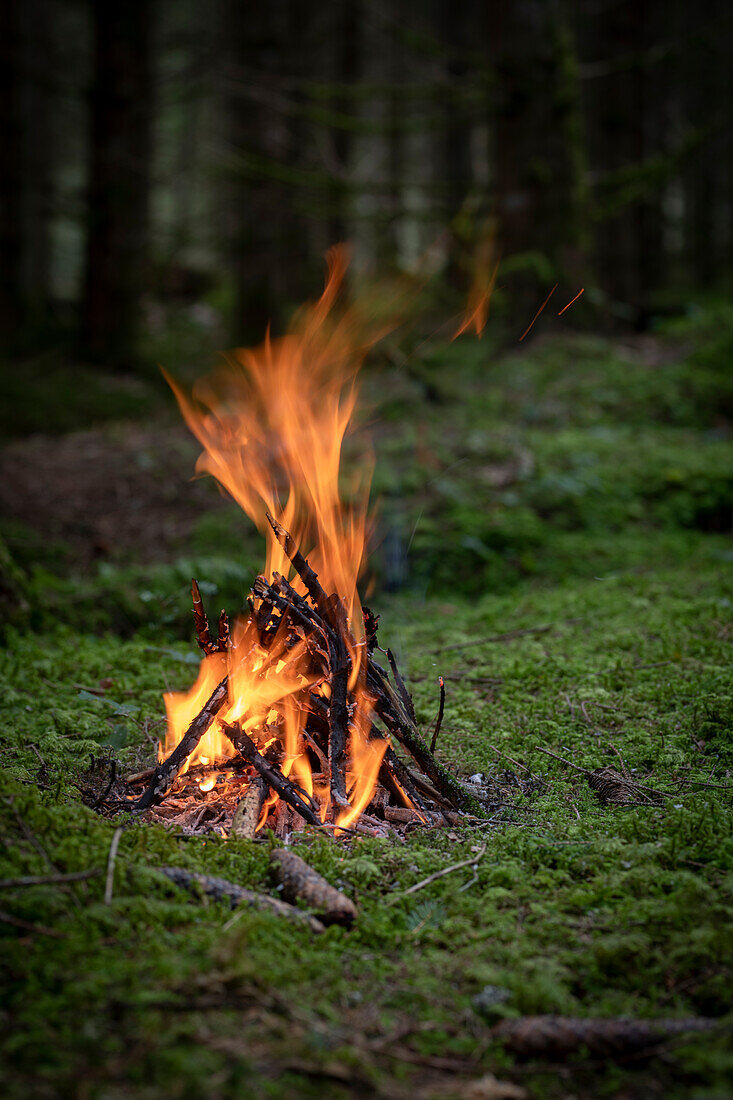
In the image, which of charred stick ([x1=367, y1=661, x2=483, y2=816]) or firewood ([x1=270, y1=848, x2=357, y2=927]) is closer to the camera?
firewood ([x1=270, y1=848, x2=357, y2=927])

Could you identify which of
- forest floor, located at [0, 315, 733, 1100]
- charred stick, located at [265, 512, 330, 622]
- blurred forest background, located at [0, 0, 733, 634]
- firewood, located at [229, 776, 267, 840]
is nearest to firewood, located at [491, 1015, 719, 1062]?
forest floor, located at [0, 315, 733, 1100]

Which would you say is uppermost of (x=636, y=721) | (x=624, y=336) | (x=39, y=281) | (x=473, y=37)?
(x=473, y=37)

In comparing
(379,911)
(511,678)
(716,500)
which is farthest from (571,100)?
(379,911)

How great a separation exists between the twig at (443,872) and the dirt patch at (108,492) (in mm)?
4945

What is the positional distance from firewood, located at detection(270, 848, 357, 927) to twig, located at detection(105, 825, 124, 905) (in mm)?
574

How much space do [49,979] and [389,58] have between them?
29942 mm

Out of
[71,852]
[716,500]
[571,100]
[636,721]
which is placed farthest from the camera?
[571,100]

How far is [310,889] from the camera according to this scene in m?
2.55

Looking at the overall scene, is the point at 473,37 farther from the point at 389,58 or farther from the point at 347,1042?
the point at 347,1042

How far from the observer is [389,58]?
83.9 feet

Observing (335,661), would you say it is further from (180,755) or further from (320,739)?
(180,755)

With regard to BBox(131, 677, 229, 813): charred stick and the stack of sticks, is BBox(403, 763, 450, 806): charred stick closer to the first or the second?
the stack of sticks

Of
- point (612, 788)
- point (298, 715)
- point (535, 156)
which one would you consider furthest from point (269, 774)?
point (535, 156)

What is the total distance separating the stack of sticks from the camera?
3.19m
